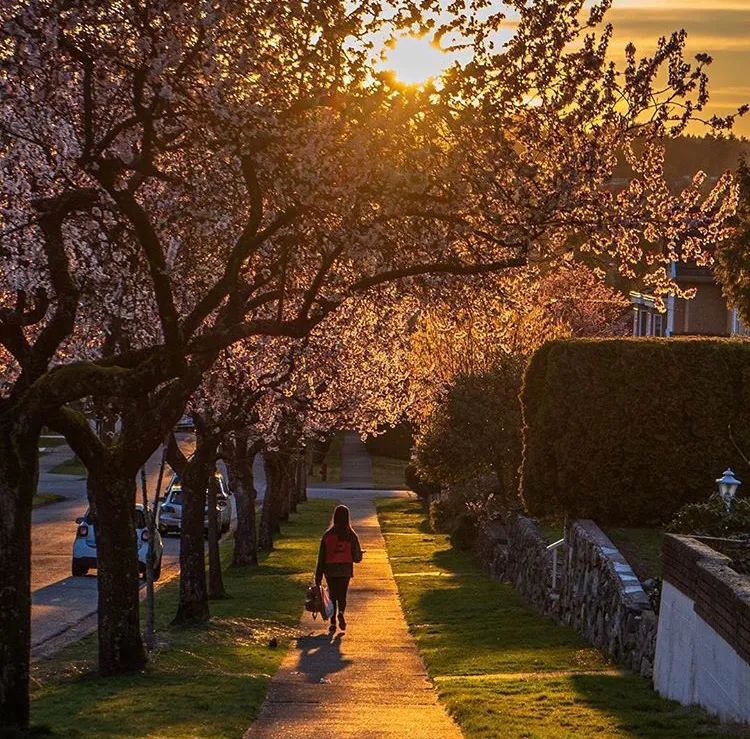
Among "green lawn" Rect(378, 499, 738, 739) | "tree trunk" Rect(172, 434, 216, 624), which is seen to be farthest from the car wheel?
"tree trunk" Rect(172, 434, 216, 624)

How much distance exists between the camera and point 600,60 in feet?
47.3

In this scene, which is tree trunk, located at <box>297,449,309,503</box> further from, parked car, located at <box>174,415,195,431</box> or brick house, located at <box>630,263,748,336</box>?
brick house, located at <box>630,263,748,336</box>

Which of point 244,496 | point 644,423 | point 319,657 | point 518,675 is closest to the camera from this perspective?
point 518,675

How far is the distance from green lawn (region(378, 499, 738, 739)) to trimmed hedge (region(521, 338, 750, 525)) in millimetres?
2233

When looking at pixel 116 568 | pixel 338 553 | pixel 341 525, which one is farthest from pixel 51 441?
pixel 116 568

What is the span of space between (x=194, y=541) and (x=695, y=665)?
1481 centimetres

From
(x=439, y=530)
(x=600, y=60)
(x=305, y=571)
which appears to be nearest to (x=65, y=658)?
(x=600, y=60)

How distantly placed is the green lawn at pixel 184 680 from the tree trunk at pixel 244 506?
6.03 meters

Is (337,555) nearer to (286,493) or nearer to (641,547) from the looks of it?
(641,547)

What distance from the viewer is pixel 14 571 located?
13914mm

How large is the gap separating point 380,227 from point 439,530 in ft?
135

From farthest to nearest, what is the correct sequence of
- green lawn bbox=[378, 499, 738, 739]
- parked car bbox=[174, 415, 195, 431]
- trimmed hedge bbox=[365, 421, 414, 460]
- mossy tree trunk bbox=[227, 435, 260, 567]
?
trimmed hedge bbox=[365, 421, 414, 460] → mossy tree trunk bbox=[227, 435, 260, 567] → parked car bbox=[174, 415, 195, 431] → green lawn bbox=[378, 499, 738, 739]

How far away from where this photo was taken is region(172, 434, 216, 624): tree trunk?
26.2 meters

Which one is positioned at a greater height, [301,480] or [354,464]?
[354,464]
